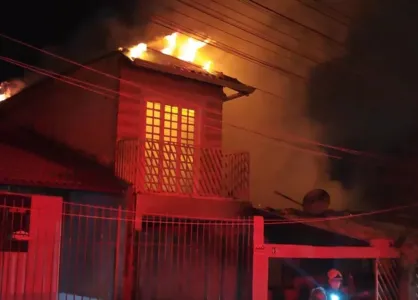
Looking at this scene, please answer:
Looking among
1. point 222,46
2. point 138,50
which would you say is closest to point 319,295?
point 138,50

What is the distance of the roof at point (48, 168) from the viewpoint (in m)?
11.6

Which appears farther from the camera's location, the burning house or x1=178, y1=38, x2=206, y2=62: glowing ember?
x1=178, y1=38, x2=206, y2=62: glowing ember

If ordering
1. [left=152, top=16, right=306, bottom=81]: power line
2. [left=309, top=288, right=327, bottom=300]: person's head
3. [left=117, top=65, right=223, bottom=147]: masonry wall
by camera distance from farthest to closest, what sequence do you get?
[left=152, top=16, right=306, bottom=81]: power line
[left=117, top=65, right=223, bottom=147]: masonry wall
[left=309, top=288, right=327, bottom=300]: person's head

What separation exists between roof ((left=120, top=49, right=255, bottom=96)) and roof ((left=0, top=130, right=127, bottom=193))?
2.86 metres

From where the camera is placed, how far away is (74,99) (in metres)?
14.6

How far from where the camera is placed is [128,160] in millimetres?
13000

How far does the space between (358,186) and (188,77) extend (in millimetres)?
9175

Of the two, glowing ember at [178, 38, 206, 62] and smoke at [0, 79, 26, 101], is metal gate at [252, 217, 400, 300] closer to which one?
glowing ember at [178, 38, 206, 62]

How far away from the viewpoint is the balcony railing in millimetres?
12844

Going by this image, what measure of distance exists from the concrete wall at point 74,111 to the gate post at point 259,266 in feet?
16.2

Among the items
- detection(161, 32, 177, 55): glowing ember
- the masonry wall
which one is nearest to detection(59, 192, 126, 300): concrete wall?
the masonry wall

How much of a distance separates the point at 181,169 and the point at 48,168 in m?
3.24

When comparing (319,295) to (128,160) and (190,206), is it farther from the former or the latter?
(128,160)

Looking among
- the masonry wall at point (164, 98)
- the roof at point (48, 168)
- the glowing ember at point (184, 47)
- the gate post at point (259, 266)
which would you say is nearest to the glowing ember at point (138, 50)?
the glowing ember at point (184, 47)
